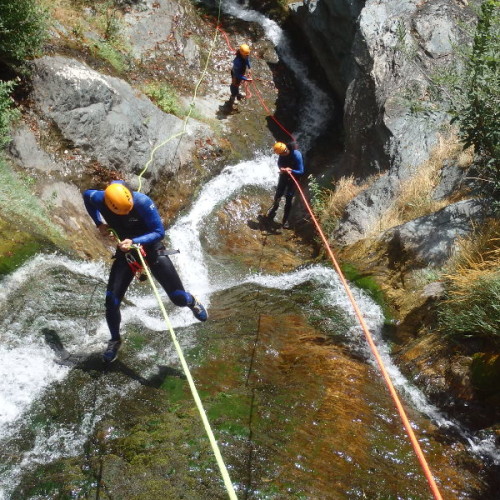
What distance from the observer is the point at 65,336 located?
5.46 m

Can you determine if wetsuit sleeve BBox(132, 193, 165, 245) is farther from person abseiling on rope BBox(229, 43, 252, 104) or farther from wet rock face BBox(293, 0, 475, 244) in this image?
person abseiling on rope BBox(229, 43, 252, 104)

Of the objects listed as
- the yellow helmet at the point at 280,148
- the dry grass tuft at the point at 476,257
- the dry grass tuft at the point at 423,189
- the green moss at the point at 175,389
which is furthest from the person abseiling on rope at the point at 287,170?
the green moss at the point at 175,389

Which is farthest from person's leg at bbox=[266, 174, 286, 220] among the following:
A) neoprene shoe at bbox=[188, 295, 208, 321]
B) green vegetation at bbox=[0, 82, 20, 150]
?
green vegetation at bbox=[0, 82, 20, 150]

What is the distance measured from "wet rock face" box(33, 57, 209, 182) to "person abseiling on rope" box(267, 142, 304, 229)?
83.3 inches

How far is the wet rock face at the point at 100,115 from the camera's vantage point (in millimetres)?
8562

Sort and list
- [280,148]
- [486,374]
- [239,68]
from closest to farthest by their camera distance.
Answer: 1. [486,374]
2. [280,148]
3. [239,68]

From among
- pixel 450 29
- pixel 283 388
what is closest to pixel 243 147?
pixel 450 29

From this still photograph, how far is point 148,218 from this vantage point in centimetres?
505

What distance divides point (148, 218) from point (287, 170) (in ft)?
15.6

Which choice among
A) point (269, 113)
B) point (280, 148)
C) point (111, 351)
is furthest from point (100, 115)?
point (111, 351)

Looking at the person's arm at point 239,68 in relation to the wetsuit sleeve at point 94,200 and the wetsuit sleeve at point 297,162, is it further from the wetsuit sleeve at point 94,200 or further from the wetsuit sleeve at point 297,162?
the wetsuit sleeve at point 94,200

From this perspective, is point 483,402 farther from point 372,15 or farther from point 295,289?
point 372,15

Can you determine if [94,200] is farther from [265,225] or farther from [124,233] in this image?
[265,225]

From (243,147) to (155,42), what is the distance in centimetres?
363
